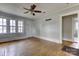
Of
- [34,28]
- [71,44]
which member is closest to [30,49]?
[34,28]

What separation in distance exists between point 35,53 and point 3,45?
63cm

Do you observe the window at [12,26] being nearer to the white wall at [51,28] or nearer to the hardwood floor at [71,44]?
the white wall at [51,28]

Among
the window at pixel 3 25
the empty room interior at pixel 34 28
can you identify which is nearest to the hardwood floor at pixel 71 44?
the empty room interior at pixel 34 28

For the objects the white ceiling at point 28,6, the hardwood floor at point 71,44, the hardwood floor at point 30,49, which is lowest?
the hardwood floor at point 30,49

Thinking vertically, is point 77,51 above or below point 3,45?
below

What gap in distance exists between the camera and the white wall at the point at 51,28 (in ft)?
5.84

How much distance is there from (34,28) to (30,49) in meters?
0.45

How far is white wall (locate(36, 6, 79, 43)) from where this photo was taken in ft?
5.84

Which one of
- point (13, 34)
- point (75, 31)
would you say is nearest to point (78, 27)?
point (75, 31)

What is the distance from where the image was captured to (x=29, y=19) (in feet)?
5.78

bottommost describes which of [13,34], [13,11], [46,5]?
[13,34]

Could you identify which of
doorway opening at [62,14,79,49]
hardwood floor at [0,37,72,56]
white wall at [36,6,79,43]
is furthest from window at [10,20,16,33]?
doorway opening at [62,14,79,49]

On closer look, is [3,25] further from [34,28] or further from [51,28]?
[51,28]

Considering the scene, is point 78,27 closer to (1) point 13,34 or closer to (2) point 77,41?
(2) point 77,41
